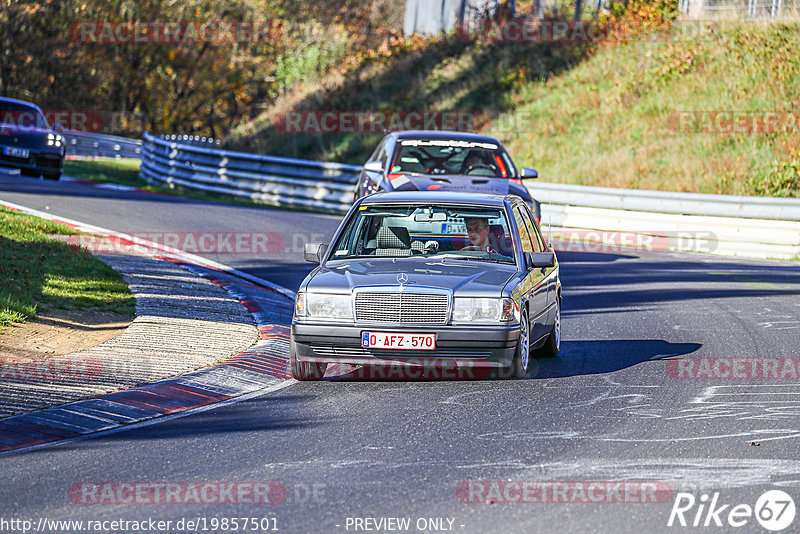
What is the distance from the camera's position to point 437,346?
27.9ft

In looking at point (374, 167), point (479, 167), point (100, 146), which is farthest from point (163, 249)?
point (100, 146)

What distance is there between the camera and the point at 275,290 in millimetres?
14188

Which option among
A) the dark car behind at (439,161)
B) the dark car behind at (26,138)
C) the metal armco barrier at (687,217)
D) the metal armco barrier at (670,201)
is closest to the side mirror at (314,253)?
the dark car behind at (439,161)

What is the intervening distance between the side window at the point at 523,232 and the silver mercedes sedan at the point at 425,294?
0.05 m

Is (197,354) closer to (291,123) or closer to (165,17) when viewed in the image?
(291,123)

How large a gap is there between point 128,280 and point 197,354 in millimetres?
3913

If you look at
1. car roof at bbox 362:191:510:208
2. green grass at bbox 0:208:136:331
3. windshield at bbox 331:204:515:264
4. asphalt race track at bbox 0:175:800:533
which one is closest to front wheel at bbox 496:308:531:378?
asphalt race track at bbox 0:175:800:533

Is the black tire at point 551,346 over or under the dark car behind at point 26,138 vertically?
under

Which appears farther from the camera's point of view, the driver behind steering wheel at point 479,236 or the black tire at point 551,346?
the black tire at point 551,346

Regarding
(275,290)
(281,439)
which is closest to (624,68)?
(275,290)

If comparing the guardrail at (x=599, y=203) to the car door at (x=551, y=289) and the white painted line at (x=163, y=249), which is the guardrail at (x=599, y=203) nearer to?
the white painted line at (x=163, y=249)

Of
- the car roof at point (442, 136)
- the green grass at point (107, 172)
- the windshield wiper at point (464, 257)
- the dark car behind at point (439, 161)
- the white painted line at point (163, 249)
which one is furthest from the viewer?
the green grass at point (107, 172)

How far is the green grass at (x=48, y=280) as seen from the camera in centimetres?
1127

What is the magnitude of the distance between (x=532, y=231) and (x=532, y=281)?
1247mm
